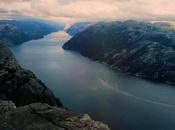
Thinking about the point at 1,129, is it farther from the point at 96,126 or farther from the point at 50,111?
the point at 96,126

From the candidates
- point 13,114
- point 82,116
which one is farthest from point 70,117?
point 13,114

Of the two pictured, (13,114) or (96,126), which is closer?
(96,126)

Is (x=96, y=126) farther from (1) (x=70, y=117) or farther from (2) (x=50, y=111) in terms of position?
(2) (x=50, y=111)

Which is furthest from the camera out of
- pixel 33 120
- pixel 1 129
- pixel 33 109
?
pixel 33 109

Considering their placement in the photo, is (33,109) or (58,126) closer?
(58,126)

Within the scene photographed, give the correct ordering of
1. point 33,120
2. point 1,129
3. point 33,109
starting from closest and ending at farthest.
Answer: point 1,129
point 33,120
point 33,109

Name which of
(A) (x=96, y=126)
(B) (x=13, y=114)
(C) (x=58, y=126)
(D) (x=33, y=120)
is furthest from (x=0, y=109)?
(A) (x=96, y=126)
